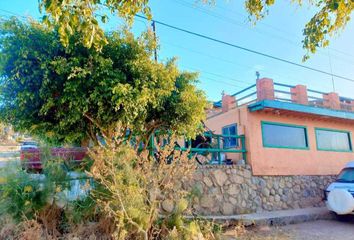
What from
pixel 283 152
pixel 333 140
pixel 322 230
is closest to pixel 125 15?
pixel 322 230

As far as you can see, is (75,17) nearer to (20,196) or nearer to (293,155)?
(20,196)

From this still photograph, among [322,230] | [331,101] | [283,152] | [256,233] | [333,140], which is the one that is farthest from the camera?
[333,140]

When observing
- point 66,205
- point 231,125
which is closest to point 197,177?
point 231,125

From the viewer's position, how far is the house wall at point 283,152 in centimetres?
976

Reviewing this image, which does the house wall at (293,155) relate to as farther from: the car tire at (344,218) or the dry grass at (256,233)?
the dry grass at (256,233)

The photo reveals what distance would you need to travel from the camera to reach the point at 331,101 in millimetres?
12070

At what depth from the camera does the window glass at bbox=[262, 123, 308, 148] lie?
33.6 ft

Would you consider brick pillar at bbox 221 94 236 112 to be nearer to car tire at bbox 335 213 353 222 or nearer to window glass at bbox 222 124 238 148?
window glass at bbox 222 124 238 148

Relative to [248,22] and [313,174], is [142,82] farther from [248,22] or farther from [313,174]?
[313,174]

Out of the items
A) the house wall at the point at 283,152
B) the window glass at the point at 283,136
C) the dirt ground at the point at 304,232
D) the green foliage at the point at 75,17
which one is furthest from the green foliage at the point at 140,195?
the window glass at the point at 283,136

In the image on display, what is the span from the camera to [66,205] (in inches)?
216

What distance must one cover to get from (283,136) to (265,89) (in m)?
2.11

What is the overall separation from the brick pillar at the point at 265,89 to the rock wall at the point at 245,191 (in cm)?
273

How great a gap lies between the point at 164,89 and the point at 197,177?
3.34 m
